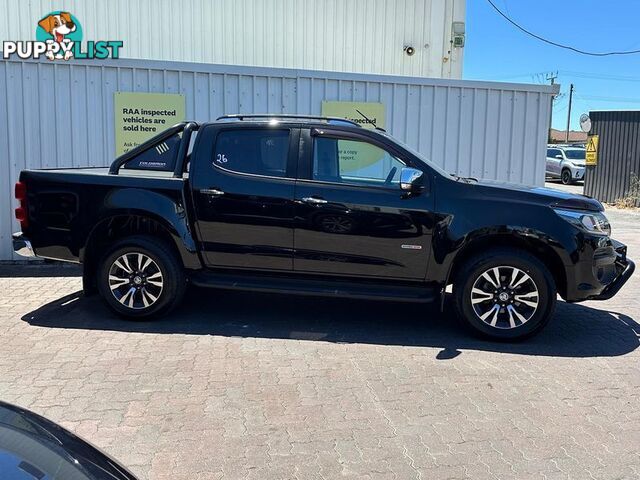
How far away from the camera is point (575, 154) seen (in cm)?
2644

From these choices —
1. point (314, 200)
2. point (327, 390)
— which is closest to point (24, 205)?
point (314, 200)

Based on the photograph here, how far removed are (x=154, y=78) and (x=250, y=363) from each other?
16.9 ft

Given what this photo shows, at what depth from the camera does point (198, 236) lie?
5.51 meters

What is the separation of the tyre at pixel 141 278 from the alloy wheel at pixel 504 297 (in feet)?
8.87

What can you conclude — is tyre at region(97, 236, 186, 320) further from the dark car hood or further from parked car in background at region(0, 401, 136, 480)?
parked car in background at region(0, 401, 136, 480)

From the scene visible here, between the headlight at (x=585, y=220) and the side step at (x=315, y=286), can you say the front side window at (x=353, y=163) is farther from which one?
the headlight at (x=585, y=220)

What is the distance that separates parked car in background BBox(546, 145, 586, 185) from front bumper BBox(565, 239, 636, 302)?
2154 centimetres

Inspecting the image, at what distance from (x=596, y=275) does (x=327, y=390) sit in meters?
2.62

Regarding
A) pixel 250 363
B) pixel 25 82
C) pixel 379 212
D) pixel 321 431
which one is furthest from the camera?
pixel 25 82

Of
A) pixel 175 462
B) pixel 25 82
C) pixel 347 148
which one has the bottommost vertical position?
pixel 175 462

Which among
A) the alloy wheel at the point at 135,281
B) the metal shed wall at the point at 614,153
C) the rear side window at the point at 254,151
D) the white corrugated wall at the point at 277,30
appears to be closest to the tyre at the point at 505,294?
the rear side window at the point at 254,151

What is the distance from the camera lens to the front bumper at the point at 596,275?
513 cm

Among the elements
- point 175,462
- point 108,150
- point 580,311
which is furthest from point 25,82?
point 580,311

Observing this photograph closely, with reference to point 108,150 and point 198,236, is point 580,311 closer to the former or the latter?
point 198,236
